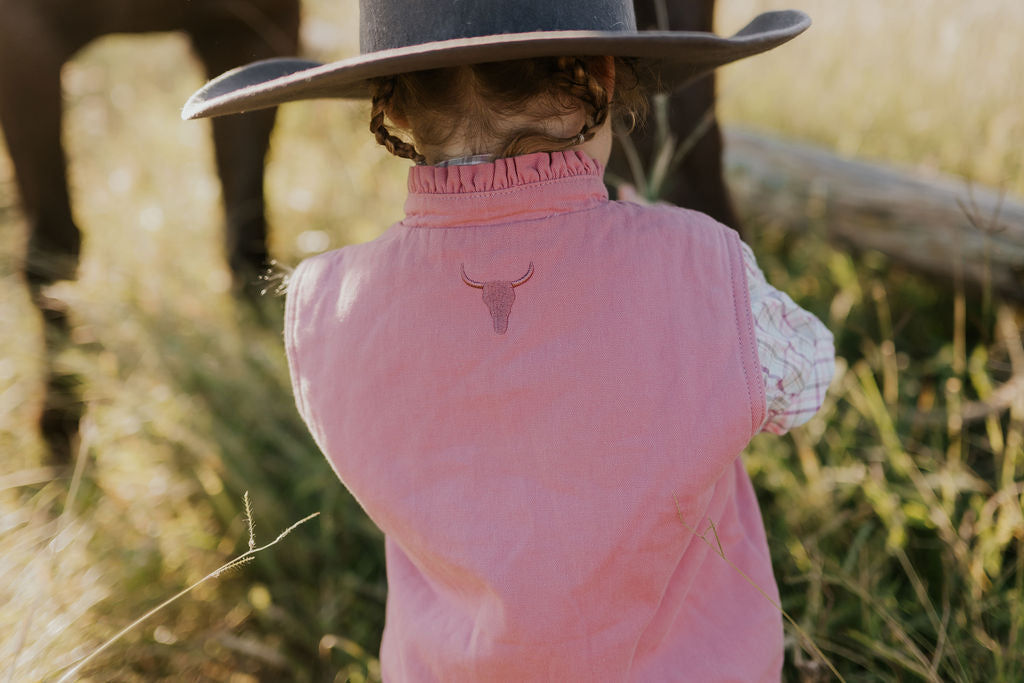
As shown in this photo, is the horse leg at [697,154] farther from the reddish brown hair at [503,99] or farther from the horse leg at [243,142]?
the horse leg at [243,142]

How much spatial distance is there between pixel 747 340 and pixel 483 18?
0.48 metres

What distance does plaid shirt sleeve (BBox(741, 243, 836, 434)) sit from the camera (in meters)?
1.03

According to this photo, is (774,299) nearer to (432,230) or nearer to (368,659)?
(432,230)

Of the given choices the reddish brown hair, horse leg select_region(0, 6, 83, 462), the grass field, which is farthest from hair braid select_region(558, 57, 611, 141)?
horse leg select_region(0, 6, 83, 462)

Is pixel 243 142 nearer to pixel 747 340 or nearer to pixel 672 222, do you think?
pixel 672 222

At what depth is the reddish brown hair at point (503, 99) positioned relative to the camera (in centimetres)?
101

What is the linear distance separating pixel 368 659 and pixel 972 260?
5.21 feet

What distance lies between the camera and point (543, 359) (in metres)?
0.98

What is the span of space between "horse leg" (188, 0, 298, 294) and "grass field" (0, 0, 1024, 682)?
105mm

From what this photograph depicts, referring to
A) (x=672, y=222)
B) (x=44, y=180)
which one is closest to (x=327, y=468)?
(x=44, y=180)

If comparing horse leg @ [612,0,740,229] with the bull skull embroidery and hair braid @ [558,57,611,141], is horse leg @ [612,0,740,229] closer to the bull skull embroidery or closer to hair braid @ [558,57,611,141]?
hair braid @ [558,57,611,141]

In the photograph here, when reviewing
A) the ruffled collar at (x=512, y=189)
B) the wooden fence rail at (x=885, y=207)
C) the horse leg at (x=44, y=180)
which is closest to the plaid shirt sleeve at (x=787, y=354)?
the ruffled collar at (x=512, y=189)

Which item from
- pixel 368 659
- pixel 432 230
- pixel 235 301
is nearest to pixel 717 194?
pixel 432 230

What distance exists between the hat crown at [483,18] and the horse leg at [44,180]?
1.18 m
